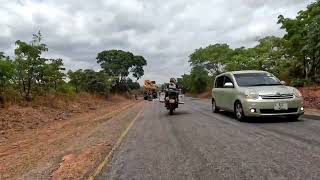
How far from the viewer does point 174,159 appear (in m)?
8.00

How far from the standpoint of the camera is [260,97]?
13977 mm

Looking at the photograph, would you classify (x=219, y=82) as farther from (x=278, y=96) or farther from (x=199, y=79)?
(x=199, y=79)

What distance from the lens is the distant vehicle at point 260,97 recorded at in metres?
13.8

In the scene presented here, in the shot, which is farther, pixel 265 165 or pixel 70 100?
pixel 70 100

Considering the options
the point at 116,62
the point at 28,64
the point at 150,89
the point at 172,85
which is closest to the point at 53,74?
the point at 28,64

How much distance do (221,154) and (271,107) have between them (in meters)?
5.98

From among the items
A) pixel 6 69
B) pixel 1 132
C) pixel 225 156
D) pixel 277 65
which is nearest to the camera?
pixel 225 156

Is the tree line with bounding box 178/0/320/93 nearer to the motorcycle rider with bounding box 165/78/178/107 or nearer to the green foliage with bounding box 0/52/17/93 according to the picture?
the motorcycle rider with bounding box 165/78/178/107

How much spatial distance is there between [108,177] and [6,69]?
16.4 metres

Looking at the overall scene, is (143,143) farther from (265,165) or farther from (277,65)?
(277,65)

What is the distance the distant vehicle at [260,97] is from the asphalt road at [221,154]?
4.22ft

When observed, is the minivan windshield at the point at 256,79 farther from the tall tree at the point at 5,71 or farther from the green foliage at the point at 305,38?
the green foliage at the point at 305,38

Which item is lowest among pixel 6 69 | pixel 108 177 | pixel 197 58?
pixel 108 177

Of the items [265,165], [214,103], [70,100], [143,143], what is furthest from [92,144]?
[70,100]
